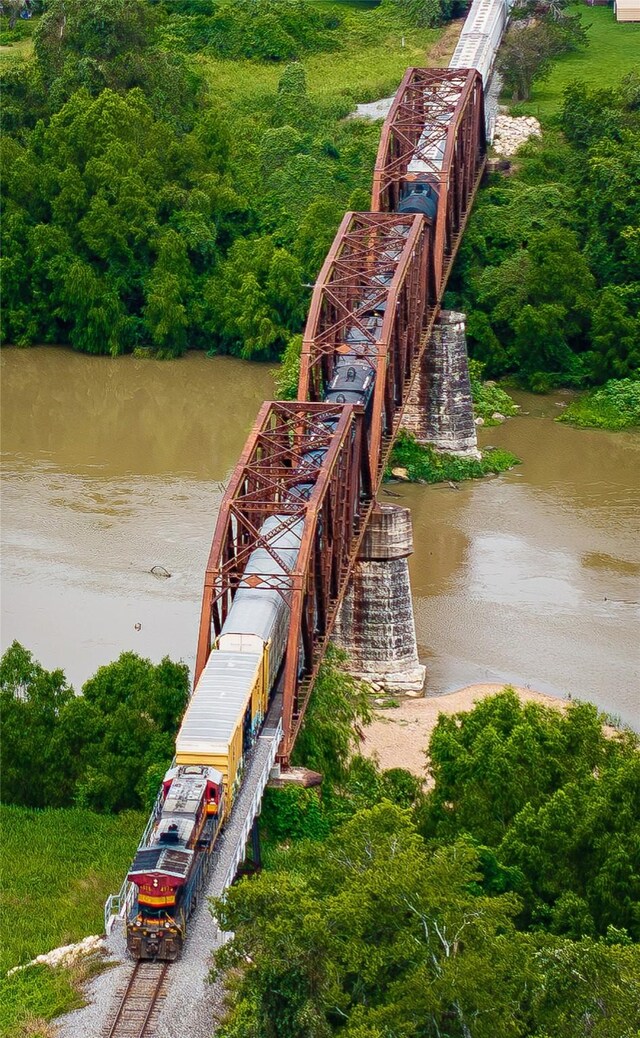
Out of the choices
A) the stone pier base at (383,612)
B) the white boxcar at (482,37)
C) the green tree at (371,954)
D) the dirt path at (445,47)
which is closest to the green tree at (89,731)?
the stone pier base at (383,612)

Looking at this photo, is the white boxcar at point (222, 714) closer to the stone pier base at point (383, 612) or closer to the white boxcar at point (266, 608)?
the white boxcar at point (266, 608)

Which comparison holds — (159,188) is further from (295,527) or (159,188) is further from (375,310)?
(295,527)

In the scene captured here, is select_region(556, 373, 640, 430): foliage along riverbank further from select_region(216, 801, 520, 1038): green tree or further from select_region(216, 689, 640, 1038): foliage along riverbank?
select_region(216, 801, 520, 1038): green tree

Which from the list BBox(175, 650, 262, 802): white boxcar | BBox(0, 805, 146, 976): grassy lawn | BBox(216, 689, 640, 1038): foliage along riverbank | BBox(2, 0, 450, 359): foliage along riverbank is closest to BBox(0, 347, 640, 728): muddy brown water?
BBox(2, 0, 450, 359): foliage along riverbank

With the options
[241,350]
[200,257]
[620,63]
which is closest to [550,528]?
[241,350]

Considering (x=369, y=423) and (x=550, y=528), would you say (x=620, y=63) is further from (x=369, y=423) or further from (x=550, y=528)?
(x=369, y=423)

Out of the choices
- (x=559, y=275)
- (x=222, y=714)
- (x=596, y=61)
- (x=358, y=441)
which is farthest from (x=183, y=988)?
(x=596, y=61)
